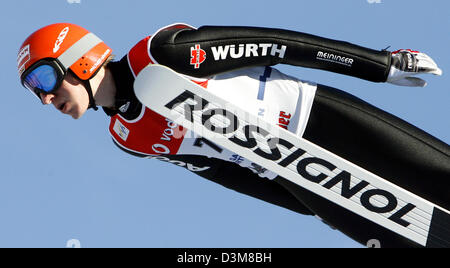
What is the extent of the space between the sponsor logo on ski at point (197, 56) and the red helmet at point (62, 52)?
714 mm

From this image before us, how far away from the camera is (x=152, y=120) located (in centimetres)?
689

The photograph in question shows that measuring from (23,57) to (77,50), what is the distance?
423 millimetres

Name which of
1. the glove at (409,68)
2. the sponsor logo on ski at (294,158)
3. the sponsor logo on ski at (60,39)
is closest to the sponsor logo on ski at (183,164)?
the sponsor logo on ski at (294,158)

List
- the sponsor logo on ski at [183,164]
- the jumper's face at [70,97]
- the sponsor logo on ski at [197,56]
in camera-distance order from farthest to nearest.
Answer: the sponsor logo on ski at [183,164] → the jumper's face at [70,97] → the sponsor logo on ski at [197,56]

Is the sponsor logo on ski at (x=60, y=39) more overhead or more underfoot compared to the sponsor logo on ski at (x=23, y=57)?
more overhead

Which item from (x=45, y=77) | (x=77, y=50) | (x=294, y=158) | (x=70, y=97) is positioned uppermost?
(x=77, y=50)

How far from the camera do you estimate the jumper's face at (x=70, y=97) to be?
22.1 ft

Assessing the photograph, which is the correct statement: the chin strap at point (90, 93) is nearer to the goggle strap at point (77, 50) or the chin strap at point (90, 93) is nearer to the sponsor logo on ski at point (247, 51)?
the goggle strap at point (77, 50)

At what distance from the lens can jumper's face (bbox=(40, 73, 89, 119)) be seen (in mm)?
6727

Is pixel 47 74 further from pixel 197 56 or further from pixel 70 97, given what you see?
pixel 197 56

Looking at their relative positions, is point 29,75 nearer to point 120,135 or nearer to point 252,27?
point 120,135

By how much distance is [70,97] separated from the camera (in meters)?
6.74

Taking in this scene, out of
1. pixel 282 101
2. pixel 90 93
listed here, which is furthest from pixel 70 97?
pixel 282 101

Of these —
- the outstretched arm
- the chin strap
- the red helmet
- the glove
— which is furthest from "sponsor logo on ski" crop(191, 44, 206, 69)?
the glove
